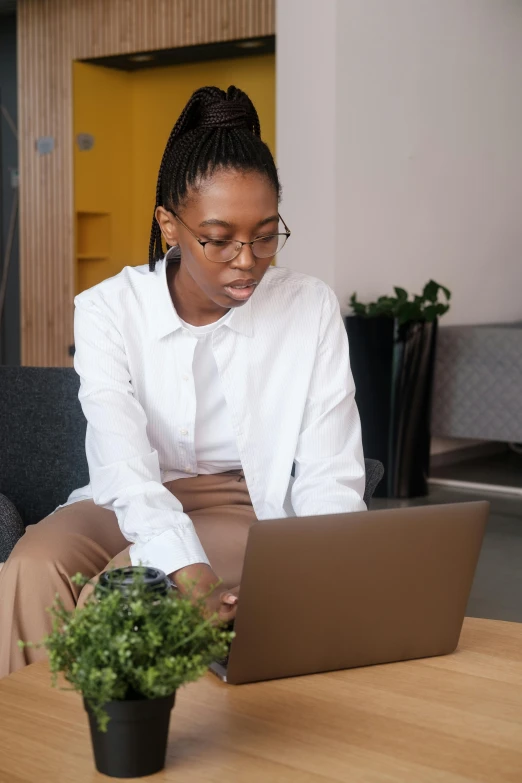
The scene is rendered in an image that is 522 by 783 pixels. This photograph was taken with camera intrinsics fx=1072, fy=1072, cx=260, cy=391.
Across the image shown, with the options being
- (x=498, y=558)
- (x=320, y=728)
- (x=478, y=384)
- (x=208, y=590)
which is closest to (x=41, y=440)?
(x=208, y=590)

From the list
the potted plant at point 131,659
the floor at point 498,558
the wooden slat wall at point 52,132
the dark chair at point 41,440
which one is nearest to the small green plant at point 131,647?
the potted plant at point 131,659

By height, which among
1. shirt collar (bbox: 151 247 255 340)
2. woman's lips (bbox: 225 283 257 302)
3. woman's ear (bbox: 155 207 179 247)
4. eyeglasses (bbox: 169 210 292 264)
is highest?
woman's ear (bbox: 155 207 179 247)

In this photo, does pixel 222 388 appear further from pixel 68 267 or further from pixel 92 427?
pixel 68 267

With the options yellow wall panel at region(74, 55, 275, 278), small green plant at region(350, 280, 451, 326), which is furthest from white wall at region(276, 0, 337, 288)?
yellow wall panel at region(74, 55, 275, 278)

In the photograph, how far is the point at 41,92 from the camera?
7547mm

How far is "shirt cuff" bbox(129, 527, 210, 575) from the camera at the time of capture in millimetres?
1704

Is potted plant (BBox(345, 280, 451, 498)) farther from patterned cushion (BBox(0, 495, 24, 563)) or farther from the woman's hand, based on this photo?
the woman's hand

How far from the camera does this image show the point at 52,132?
748cm

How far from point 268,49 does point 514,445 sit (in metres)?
3.02

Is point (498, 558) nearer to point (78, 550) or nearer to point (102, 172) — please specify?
point (78, 550)

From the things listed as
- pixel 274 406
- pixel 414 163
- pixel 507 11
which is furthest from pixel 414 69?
pixel 274 406

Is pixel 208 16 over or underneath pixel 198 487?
over

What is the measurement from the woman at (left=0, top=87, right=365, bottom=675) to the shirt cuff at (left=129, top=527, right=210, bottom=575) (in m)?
0.10

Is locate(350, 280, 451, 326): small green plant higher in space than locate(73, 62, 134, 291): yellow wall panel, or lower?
lower
